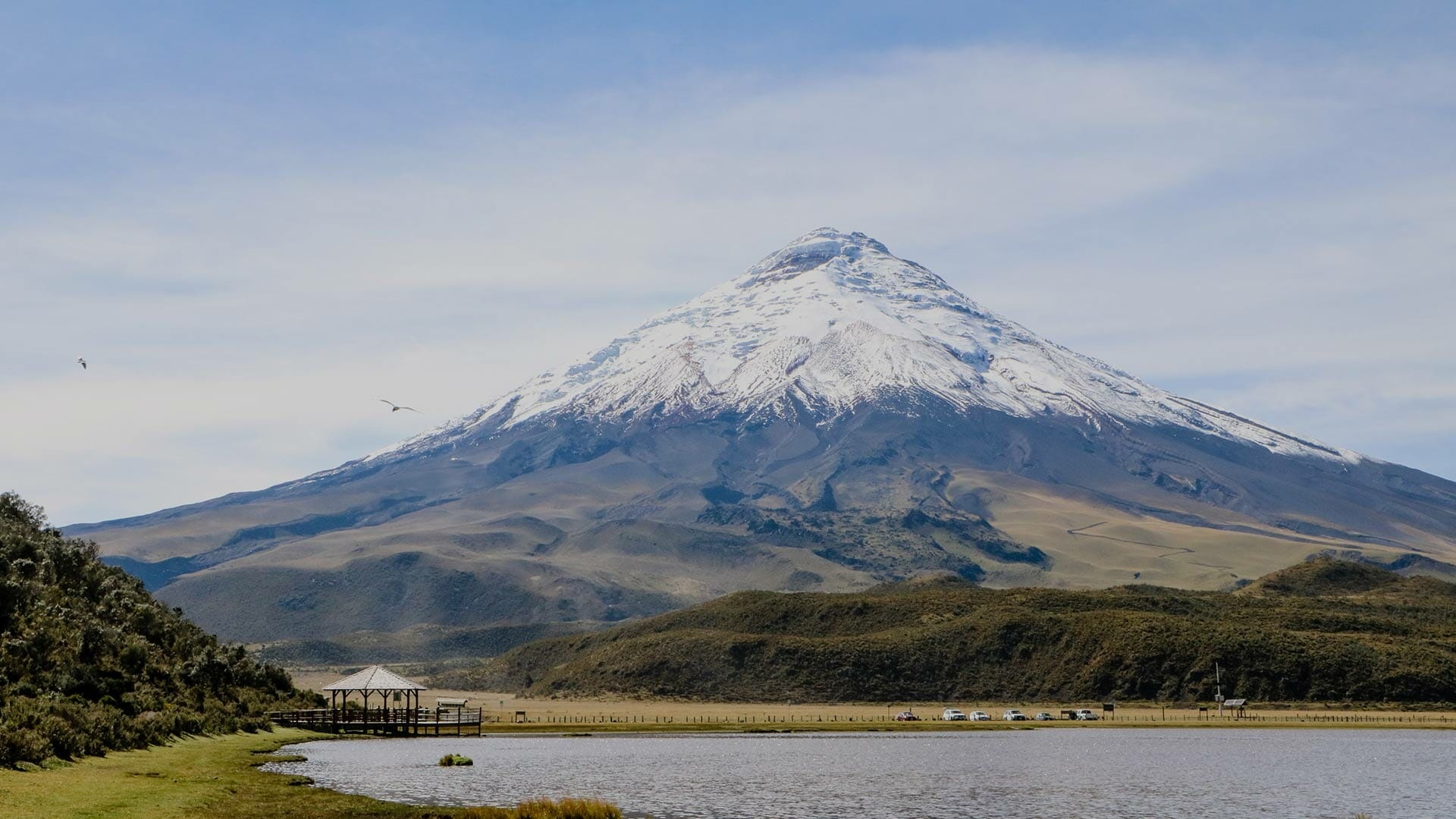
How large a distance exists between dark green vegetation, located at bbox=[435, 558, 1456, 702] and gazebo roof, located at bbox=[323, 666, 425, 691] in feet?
226

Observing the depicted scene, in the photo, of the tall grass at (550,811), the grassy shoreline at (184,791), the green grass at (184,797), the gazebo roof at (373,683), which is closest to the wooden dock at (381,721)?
the gazebo roof at (373,683)

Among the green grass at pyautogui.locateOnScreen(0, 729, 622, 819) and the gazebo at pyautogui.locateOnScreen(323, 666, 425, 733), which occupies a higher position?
the green grass at pyautogui.locateOnScreen(0, 729, 622, 819)

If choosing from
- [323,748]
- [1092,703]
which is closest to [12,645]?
[323,748]

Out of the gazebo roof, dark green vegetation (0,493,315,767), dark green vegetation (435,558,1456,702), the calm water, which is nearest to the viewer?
dark green vegetation (0,493,315,767)

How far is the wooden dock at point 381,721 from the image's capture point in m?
94.2

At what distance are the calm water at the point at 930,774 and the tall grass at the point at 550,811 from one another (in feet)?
14.4

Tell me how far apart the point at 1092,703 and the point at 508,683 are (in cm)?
8203

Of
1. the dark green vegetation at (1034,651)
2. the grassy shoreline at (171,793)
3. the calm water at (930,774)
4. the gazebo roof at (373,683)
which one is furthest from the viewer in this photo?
the dark green vegetation at (1034,651)

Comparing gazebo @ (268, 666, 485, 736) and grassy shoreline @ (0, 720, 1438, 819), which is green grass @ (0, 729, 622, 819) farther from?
gazebo @ (268, 666, 485, 736)

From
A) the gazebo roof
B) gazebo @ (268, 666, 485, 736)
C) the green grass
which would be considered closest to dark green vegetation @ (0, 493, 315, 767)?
the green grass

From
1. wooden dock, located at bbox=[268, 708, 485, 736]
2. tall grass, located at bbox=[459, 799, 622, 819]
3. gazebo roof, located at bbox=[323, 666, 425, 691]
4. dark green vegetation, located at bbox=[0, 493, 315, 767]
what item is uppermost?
dark green vegetation, located at bbox=[0, 493, 315, 767]

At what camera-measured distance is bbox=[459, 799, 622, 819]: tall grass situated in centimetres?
4269

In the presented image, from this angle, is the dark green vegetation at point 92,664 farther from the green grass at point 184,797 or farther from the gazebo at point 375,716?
the gazebo at point 375,716

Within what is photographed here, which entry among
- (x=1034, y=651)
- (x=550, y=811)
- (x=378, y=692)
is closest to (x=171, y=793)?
(x=550, y=811)
